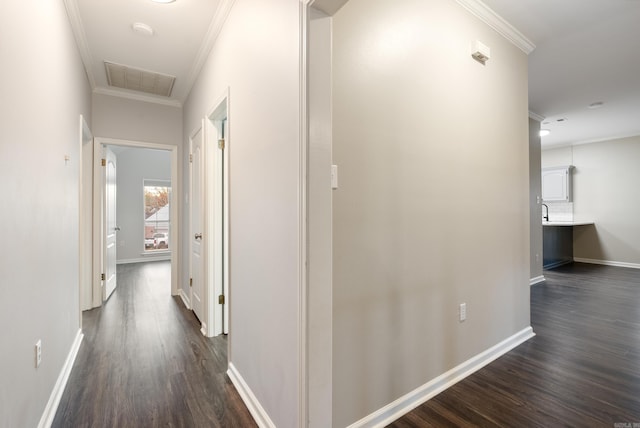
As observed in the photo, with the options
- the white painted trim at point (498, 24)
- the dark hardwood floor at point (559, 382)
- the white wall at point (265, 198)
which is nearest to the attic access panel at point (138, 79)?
the white wall at point (265, 198)

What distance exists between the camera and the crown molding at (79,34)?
2250mm

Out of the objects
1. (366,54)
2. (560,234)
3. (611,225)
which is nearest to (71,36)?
(366,54)

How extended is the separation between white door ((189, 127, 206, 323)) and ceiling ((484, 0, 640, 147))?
285 cm

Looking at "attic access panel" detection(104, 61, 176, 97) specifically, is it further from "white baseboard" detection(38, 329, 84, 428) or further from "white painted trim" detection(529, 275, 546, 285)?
"white painted trim" detection(529, 275, 546, 285)

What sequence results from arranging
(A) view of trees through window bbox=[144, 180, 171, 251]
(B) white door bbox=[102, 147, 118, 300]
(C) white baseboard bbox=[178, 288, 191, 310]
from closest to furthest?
(C) white baseboard bbox=[178, 288, 191, 310] < (B) white door bbox=[102, 147, 118, 300] < (A) view of trees through window bbox=[144, 180, 171, 251]

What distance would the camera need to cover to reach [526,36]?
8.66 ft

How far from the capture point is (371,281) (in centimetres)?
165

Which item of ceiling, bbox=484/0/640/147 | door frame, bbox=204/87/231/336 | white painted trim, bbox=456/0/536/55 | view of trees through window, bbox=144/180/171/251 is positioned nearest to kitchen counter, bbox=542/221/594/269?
ceiling, bbox=484/0/640/147

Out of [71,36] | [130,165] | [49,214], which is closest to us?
[49,214]

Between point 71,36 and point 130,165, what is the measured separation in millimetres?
5259

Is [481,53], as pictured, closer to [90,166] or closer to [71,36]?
[71,36]

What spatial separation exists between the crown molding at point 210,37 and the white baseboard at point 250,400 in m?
2.60

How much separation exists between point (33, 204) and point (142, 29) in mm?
1790

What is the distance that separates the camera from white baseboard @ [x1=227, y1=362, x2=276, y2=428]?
1.64 meters
